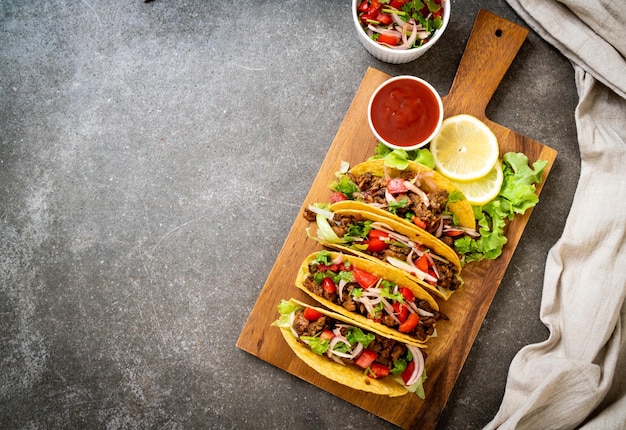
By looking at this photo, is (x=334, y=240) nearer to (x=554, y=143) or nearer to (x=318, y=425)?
(x=318, y=425)

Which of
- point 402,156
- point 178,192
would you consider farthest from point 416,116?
point 178,192

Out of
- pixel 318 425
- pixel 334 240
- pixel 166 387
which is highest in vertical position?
pixel 334 240

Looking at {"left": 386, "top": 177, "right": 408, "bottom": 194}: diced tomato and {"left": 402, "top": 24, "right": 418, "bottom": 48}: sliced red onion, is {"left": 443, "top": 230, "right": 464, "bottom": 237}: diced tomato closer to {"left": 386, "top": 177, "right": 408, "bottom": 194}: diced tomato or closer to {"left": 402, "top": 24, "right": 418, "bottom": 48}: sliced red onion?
{"left": 386, "top": 177, "right": 408, "bottom": 194}: diced tomato

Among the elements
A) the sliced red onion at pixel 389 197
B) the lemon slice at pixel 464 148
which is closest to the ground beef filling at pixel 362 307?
the sliced red onion at pixel 389 197

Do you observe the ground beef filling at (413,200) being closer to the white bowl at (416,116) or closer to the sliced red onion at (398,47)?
the white bowl at (416,116)

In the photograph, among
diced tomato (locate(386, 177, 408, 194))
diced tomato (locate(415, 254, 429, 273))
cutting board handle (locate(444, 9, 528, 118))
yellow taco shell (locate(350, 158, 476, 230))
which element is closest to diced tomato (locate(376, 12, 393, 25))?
cutting board handle (locate(444, 9, 528, 118))

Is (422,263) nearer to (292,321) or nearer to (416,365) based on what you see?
(416,365)

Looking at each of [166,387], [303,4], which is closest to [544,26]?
[303,4]

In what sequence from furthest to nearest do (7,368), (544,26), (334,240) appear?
(7,368) → (544,26) → (334,240)
